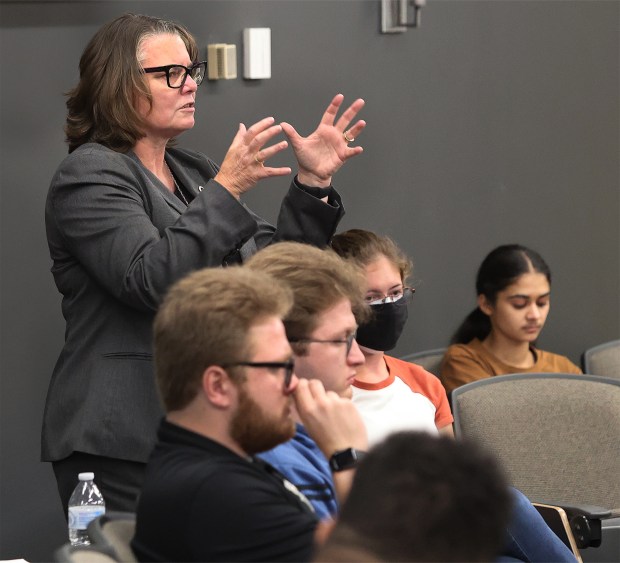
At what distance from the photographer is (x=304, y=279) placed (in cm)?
213

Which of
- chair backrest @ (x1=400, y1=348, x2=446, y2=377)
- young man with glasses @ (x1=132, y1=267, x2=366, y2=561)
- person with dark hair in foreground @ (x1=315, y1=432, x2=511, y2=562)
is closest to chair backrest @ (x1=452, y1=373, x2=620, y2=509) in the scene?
chair backrest @ (x1=400, y1=348, x2=446, y2=377)

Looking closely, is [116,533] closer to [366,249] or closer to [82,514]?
[82,514]

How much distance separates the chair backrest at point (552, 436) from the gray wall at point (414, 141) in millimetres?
1053

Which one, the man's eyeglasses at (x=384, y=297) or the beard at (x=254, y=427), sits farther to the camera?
the man's eyeglasses at (x=384, y=297)

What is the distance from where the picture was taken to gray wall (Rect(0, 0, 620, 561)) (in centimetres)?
354

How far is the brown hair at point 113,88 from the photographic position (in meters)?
2.56

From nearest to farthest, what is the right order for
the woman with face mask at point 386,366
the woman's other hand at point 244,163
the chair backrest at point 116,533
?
the chair backrest at point 116,533
the woman's other hand at point 244,163
the woman with face mask at point 386,366

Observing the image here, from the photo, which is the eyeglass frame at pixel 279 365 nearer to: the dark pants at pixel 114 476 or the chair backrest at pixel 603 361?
the dark pants at pixel 114 476

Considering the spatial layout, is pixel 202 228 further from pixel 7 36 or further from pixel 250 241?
pixel 7 36

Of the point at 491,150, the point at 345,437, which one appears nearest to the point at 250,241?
the point at 345,437

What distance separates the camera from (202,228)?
2381 millimetres

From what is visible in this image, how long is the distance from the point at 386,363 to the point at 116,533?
1385mm

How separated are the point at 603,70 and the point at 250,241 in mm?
2597

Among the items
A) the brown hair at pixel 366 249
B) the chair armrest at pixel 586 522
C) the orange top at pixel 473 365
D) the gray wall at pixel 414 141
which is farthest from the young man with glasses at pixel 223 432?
the orange top at pixel 473 365
